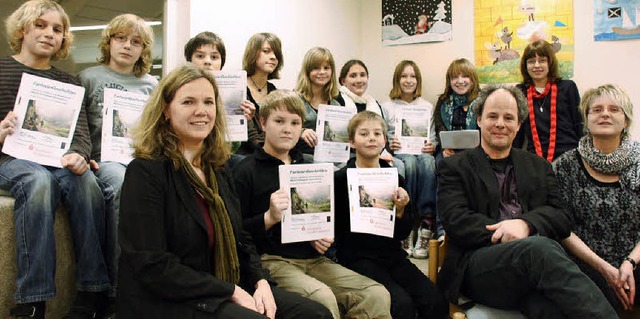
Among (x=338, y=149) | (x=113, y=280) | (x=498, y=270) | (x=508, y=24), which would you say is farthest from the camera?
(x=508, y=24)

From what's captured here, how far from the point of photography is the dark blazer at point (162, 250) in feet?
5.04

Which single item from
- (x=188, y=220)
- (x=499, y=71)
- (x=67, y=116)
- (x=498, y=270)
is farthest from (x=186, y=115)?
(x=499, y=71)

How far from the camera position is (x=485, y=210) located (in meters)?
2.28

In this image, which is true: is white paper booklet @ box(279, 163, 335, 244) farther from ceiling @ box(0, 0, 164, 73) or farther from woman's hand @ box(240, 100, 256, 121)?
ceiling @ box(0, 0, 164, 73)

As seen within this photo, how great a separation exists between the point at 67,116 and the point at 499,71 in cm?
384

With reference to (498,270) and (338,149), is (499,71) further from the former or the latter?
(498,270)

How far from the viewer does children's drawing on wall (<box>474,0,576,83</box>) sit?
4539 millimetres

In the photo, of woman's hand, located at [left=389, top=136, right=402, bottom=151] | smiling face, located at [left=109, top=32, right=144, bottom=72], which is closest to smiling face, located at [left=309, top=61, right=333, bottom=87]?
woman's hand, located at [left=389, top=136, right=402, bottom=151]

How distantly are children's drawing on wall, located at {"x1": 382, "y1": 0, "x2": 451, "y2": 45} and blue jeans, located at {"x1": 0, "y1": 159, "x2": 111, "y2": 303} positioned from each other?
147 inches

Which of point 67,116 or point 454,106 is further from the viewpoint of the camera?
point 454,106

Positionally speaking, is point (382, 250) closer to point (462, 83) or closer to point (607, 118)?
point (607, 118)

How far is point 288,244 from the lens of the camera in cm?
234

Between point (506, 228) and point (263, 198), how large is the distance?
107cm

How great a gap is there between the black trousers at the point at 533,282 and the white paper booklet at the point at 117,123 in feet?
5.46
